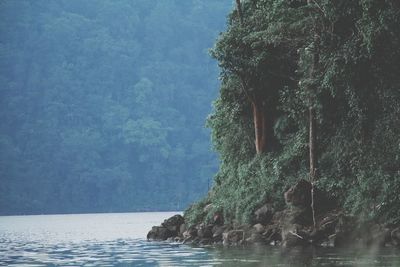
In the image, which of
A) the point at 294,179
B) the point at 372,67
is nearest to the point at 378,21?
the point at 372,67

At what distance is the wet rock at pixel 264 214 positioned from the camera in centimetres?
3316

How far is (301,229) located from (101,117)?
138814mm

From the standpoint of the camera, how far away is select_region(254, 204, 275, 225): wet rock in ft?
109

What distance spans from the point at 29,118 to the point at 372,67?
140011mm

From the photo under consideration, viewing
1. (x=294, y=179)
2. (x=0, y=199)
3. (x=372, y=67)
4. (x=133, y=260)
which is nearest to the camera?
(x=133, y=260)

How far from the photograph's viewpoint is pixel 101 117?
16600 cm

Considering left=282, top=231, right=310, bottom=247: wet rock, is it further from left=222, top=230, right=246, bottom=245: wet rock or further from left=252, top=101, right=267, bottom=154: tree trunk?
left=252, top=101, right=267, bottom=154: tree trunk

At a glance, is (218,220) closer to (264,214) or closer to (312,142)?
(264,214)

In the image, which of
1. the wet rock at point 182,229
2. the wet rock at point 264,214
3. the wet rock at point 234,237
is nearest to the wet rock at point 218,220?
the wet rock at point 182,229

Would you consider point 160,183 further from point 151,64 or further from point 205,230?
point 205,230

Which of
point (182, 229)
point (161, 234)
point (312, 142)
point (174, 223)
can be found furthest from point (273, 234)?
point (174, 223)

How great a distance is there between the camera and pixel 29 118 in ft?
527

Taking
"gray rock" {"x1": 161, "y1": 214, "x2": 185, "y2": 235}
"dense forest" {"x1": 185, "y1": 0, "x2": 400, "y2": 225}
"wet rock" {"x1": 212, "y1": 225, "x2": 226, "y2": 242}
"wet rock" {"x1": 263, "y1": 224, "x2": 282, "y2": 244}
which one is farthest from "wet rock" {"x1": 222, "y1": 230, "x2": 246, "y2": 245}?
"gray rock" {"x1": 161, "y1": 214, "x2": 185, "y2": 235}

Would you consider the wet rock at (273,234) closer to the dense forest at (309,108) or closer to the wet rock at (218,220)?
the dense forest at (309,108)
